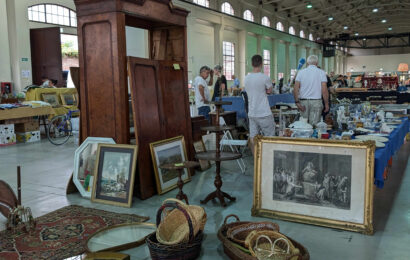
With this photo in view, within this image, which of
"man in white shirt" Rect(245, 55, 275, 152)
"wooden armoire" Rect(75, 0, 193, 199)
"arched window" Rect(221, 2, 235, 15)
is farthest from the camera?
"arched window" Rect(221, 2, 235, 15)

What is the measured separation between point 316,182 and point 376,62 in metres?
42.7

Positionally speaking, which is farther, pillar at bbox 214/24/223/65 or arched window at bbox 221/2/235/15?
arched window at bbox 221/2/235/15

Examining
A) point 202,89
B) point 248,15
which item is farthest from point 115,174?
point 248,15

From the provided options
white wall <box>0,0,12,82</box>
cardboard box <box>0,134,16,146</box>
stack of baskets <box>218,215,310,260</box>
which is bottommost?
stack of baskets <box>218,215,310,260</box>

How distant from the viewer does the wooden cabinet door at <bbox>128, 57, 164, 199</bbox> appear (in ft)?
14.6

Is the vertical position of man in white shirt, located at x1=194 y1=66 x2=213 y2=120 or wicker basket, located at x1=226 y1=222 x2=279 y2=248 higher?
man in white shirt, located at x1=194 y1=66 x2=213 y2=120

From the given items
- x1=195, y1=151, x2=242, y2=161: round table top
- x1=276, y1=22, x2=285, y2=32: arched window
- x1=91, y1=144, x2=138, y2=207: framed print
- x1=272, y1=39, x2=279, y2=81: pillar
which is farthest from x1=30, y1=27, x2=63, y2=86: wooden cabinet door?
x1=276, y1=22, x2=285, y2=32: arched window

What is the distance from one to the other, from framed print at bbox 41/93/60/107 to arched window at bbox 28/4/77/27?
4.52m

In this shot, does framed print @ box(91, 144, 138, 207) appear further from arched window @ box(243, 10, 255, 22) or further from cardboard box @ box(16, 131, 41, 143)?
arched window @ box(243, 10, 255, 22)

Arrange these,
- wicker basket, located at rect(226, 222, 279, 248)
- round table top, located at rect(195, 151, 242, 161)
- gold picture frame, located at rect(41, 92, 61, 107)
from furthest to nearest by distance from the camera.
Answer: gold picture frame, located at rect(41, 92, 61, 107)
round table top, located at rect(195, 151, 242, 161)
wicker basket, located at rect(226, 222, 279, 248)

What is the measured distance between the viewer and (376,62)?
41.1 metres

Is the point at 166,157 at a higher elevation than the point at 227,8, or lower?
lower

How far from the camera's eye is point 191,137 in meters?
5.64

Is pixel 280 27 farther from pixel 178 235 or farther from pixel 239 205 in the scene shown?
pixel 178 235
